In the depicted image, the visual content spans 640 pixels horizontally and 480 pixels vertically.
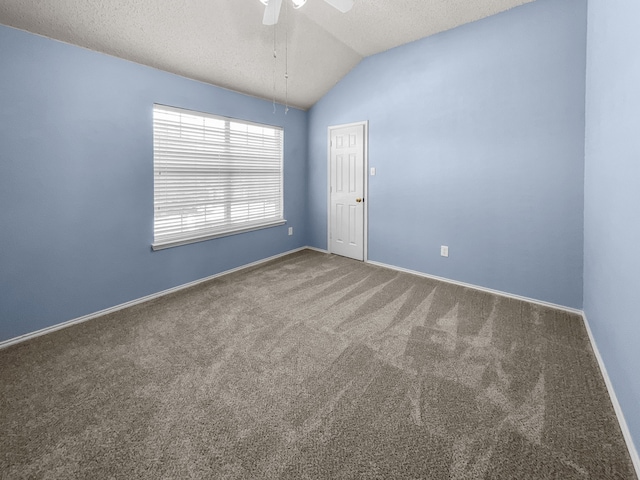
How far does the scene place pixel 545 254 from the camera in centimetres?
291

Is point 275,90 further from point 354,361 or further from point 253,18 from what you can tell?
point 354,361

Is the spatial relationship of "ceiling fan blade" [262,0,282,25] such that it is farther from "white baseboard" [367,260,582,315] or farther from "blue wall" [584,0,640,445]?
"white baseboard" [367,260,582,315]

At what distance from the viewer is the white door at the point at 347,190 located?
14.3ft

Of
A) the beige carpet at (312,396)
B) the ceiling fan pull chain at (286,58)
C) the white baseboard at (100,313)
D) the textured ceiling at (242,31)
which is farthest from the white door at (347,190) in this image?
the beige carpet at (312,396)

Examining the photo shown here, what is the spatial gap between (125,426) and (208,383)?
445mm

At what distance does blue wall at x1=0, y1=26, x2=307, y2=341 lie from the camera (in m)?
2.20

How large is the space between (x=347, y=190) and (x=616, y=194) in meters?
3.17

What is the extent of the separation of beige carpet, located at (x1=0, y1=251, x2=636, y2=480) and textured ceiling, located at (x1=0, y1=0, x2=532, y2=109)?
2.39 meters

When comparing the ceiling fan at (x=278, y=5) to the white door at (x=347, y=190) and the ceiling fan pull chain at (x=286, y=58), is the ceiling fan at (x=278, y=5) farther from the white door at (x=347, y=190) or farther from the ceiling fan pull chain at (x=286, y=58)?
the white door at (x=347, y=190)

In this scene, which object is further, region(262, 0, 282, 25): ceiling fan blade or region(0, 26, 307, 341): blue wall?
region(0, 26, 307, 341): blue wall

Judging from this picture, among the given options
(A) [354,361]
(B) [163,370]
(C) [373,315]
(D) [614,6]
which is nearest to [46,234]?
(B) [163,370]

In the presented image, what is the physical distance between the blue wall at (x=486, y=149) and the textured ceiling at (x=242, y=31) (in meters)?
0.33

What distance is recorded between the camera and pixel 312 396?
170 cm

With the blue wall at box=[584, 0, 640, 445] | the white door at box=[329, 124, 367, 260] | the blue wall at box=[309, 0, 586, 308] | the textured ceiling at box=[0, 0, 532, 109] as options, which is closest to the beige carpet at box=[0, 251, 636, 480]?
the blue wall at box=[584, 0, 640, 445]
